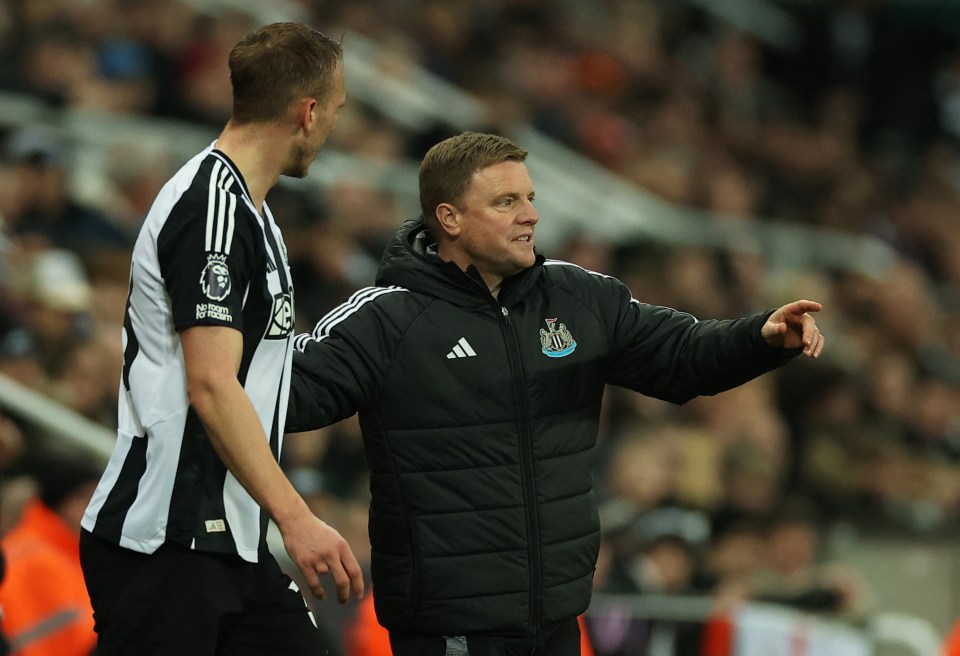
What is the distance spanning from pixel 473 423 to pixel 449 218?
0.58 m

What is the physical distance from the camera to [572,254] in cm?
1028

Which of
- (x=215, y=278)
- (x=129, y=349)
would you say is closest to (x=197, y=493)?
(x=129, y=349)

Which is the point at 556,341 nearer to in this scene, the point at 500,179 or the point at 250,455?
the point at 500,179

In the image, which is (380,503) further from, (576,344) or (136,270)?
(136,270)

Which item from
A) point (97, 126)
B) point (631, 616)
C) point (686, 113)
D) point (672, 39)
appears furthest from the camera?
point (672, 39)

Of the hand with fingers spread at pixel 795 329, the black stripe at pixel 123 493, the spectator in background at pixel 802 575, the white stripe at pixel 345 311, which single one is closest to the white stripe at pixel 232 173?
the black stripe at pixel 123 493

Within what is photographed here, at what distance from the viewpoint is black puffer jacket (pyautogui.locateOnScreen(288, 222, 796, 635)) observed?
12.9 feet

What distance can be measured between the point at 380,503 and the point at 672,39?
40.2ft

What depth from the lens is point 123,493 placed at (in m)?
3.39

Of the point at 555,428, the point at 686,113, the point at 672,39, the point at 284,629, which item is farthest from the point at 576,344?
the point at 672,39

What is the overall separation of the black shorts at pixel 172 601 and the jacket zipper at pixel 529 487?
755mm

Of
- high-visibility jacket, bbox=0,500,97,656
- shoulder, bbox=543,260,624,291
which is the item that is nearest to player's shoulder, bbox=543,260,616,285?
shoulder, bbox=543,260,624,291

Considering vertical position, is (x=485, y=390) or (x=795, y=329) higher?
(x=795, y=329)

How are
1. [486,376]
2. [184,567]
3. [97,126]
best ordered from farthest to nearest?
[97,126] < [486,376] < [184,567]
